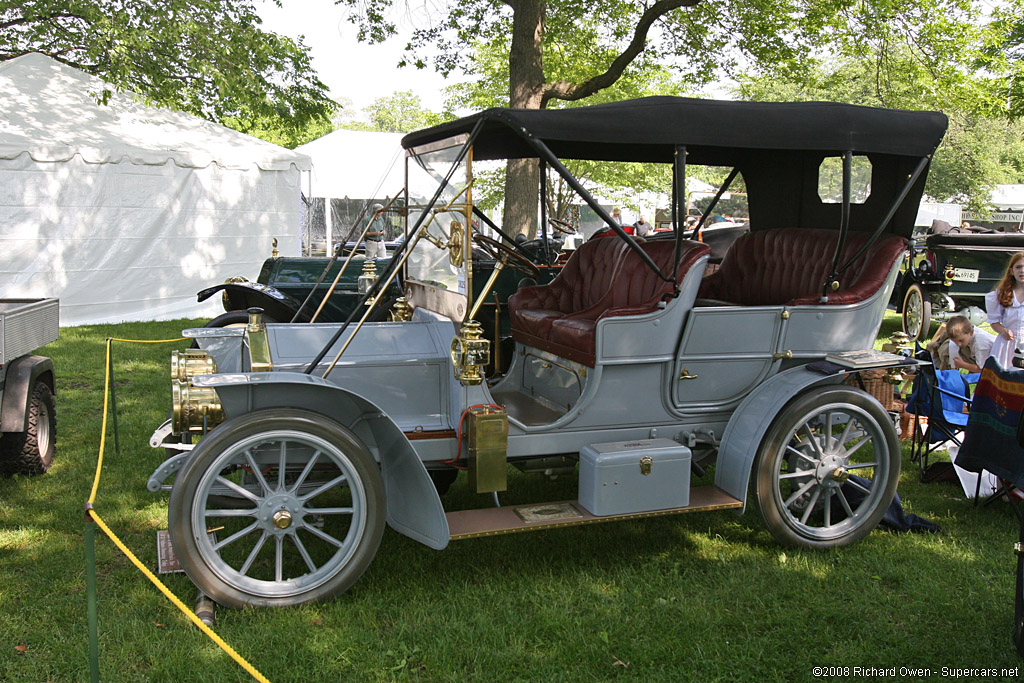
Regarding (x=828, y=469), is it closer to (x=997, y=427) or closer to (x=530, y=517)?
(x=997, y=427)

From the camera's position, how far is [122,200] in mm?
10938

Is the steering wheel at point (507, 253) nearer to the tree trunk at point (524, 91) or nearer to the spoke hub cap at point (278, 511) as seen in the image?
the spoke hub cap at point (278, 511)

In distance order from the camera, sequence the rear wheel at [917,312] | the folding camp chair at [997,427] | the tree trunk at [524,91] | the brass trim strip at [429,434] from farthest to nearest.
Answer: the tree trunk at [524,91], the rear wheel at [917,312], the brass trim strip at [429,434], the folding camp chair at [997,427]

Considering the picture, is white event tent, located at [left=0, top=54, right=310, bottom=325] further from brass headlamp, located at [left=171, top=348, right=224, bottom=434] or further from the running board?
the running board

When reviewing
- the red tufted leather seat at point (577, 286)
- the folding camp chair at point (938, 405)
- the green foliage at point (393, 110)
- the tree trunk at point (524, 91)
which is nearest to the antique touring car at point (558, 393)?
the red tufted leather seat at point (577, 286)

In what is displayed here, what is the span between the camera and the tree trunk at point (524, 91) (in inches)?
421

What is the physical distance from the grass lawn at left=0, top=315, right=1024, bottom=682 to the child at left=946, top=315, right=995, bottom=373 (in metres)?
1.91

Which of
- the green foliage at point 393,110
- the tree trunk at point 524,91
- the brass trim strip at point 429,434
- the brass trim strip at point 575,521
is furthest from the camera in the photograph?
the green foliage at point 393,110

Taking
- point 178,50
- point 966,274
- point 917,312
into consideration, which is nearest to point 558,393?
point 917,312

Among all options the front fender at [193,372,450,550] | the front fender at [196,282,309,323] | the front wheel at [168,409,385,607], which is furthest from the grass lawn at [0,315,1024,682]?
the front fender at [196,282,309,323]

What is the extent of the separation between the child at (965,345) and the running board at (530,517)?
Result: 335 cm

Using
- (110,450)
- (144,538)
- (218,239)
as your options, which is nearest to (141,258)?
(218,239)

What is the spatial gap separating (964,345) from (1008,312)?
377 mm

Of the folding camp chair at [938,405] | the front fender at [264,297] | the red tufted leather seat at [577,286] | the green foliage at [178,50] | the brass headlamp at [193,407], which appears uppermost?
the green foliage at [178,50]
